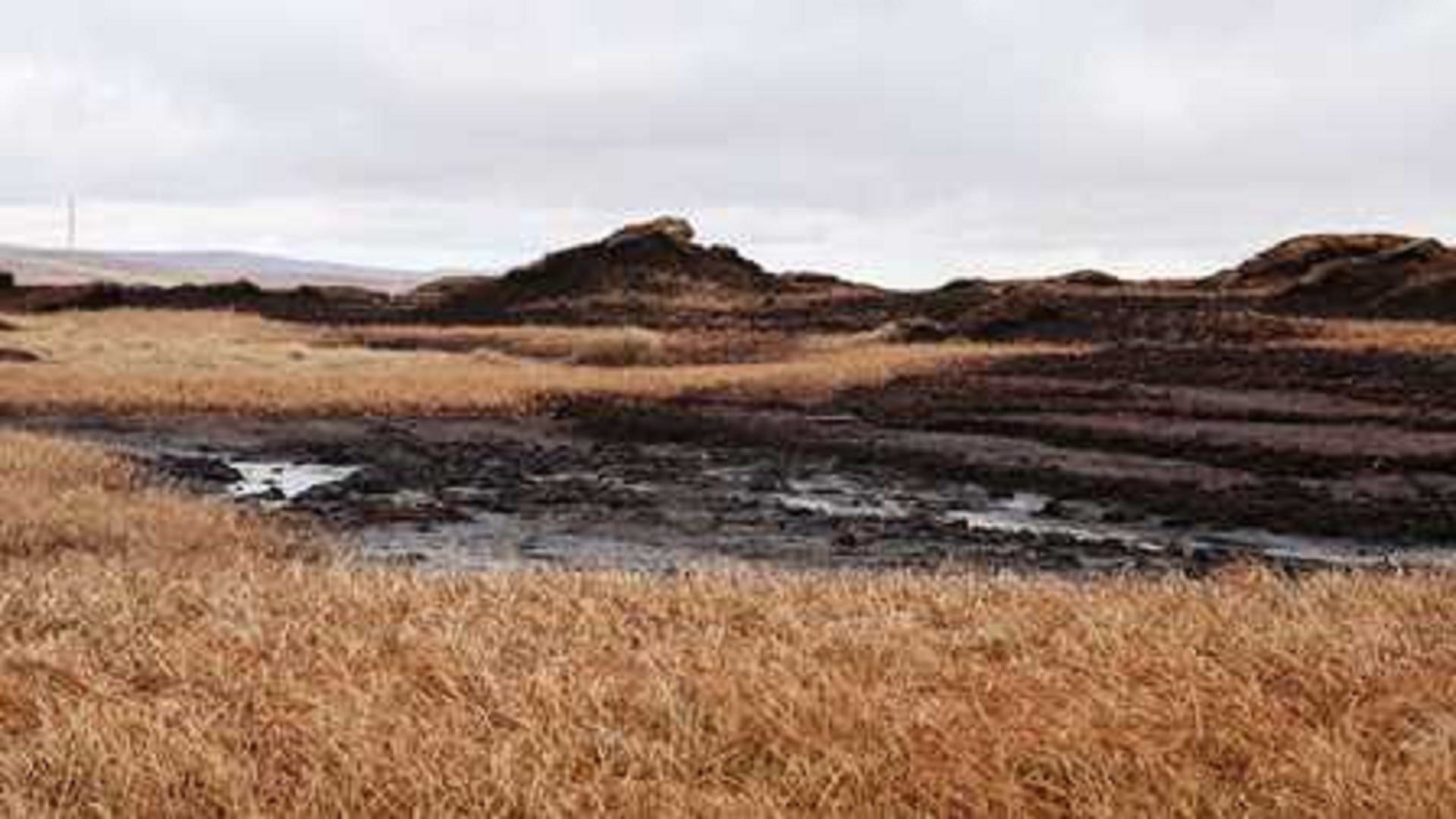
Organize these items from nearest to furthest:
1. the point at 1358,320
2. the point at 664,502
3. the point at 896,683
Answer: the point at 896,683
the point at 664,502
the point at 1358,320

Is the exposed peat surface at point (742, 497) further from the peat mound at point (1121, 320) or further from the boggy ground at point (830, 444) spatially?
the peat mound at point (1121, 320)

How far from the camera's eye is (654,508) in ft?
82.6

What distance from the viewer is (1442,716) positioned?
305 inches

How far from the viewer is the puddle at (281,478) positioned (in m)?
26.2

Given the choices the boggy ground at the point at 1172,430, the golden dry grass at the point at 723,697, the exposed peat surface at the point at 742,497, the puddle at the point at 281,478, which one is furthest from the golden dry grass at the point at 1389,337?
the golden dry grass at the point at 723,697

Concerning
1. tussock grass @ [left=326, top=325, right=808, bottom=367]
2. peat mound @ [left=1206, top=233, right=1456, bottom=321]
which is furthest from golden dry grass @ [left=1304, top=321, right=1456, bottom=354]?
tussock grass @ [left=326, top=325, right=808, bottom=367]

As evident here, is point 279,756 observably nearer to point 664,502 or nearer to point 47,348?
point 664,502

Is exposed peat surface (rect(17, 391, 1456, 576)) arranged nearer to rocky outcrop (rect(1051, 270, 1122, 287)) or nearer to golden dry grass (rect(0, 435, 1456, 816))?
golden dry grass (rect(0, 435, 1456, 816))

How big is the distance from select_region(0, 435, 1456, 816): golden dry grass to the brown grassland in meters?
0.02

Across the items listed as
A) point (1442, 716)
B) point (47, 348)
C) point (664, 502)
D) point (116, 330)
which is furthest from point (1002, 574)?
point (116, 330)

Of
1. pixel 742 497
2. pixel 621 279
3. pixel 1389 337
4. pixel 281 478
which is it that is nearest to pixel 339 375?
pixel 281 478

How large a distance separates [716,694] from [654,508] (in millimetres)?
16868

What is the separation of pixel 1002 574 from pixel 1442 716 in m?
5.54

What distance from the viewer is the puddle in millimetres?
26234
